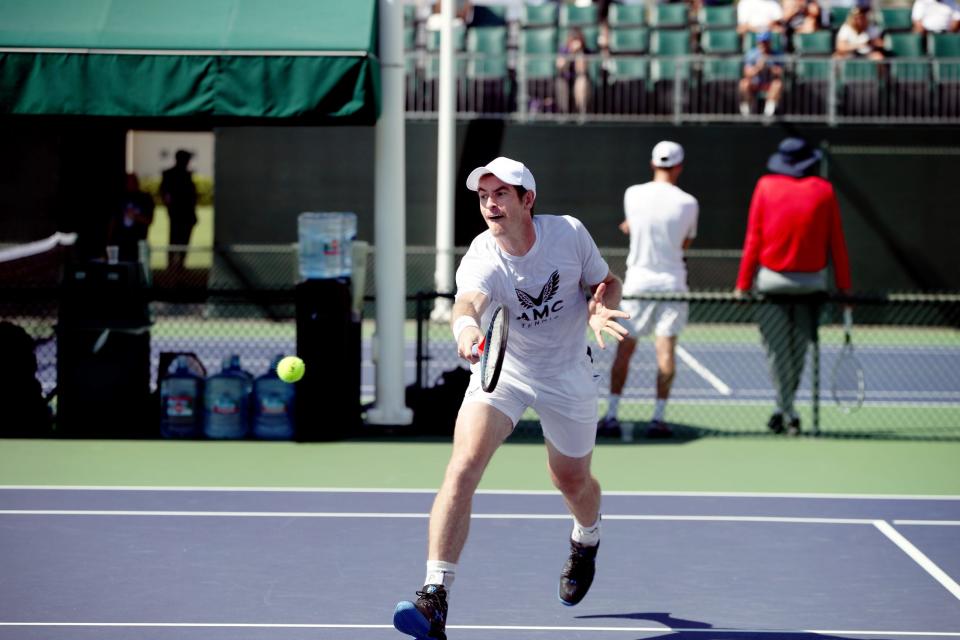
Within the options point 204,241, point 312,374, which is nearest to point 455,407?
point 312,374

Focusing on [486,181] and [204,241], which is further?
[204,241]

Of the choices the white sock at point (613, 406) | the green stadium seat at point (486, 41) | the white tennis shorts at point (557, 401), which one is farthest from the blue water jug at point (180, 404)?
the green stadium seat at point (486, 41)

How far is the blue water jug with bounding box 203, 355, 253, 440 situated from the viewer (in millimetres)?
10773

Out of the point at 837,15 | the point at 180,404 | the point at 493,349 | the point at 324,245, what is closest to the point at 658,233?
the point at 324,245

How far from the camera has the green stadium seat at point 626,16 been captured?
21.5 m

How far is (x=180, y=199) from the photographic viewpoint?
20.4 meters

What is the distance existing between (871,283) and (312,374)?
11.6m

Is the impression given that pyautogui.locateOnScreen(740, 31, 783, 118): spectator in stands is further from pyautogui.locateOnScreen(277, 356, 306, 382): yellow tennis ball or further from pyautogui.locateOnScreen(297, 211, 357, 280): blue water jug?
pyautogui.locateOnScreen(277, 356, 306, 382): yellow tennis ball

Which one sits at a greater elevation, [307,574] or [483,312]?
[483,312]

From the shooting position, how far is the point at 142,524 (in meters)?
7.98

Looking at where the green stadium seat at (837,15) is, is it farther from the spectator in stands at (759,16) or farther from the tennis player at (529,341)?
the tennis player at (529,341)

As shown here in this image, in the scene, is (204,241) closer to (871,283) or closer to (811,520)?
(871,283)

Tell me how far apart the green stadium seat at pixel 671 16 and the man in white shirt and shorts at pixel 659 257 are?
11.1m

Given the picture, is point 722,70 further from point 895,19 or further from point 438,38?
point 438,38
